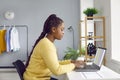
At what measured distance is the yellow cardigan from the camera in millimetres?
2078

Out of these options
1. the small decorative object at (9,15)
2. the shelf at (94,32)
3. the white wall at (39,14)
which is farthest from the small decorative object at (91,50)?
the small decorative object at (9,15)

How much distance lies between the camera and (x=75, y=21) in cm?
599

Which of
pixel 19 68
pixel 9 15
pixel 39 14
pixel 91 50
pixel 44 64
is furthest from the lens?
pixel 39 14

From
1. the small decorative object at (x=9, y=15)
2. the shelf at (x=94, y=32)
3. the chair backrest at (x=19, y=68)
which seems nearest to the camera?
the chair backrest at (x=19, y=68)

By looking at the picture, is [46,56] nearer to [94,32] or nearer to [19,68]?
[19,68]

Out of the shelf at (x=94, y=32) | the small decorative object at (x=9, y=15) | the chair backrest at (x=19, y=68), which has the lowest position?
the chair backrest at (x=19, y=68)

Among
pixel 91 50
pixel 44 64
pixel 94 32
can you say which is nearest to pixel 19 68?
pixel 44 64

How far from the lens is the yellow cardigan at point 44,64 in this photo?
6.82 feet

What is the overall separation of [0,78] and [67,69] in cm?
388

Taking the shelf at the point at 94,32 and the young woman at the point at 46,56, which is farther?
the shelf at the point at 94,32

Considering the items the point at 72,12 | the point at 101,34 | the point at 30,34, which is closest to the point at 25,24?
the point at 30,34

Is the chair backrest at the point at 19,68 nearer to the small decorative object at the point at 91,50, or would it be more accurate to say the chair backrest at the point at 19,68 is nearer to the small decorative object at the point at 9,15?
the small decorative object at the point at 91,50

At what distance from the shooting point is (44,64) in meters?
2.21

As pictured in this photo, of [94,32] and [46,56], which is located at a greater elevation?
[94,32]
